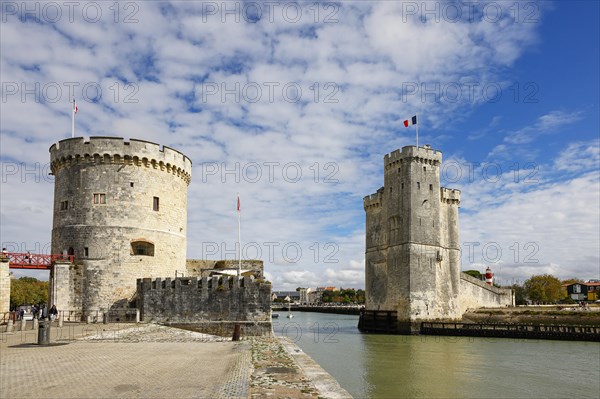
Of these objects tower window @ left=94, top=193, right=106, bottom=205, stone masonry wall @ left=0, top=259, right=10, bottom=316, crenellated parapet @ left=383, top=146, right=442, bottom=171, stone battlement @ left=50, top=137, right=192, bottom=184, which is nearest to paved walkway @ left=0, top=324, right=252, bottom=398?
stone masonry wall @ left=0, top=259, right=10, bottom=316

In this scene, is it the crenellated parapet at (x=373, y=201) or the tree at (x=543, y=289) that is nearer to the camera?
the crenellated parapet at (x=373, y=201)

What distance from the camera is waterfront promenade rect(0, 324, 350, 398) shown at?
10.1m

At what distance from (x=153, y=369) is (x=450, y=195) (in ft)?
144

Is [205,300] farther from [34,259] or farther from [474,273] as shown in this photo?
[474,273]

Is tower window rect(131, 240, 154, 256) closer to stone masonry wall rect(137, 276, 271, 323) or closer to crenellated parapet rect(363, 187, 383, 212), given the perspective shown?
stone masonry wall rect(137, 276, 271, 323)

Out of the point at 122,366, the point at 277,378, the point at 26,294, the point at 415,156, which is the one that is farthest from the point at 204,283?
the point at 26,294

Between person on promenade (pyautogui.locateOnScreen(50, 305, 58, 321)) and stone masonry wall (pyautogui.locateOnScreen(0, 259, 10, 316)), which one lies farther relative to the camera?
person on promenade (pyautogui.locateOnScreen(50, 305, 58, 321))

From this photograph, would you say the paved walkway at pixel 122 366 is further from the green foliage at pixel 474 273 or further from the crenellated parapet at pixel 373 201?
the green foliage at pixel 474 273

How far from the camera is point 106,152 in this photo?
28.9m

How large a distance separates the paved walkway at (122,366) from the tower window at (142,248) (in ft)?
29.2

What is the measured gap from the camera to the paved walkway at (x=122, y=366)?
10.0 m

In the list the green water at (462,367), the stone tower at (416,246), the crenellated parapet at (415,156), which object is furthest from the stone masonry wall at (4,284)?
the crenellated parapet at (415,156)

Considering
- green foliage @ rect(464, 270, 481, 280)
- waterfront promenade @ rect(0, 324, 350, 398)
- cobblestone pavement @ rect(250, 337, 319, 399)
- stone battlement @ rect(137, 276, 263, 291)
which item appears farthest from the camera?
green foliage @ rect(464, 270, 481, 280)

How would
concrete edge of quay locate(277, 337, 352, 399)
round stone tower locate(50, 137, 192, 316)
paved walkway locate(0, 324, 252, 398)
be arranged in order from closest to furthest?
paved walkway locate(0, 324, 252, 398)
concrete edge of quay locate(277, 337, 352, 399)
round stone tower locate(50, 137, 192, 316)
